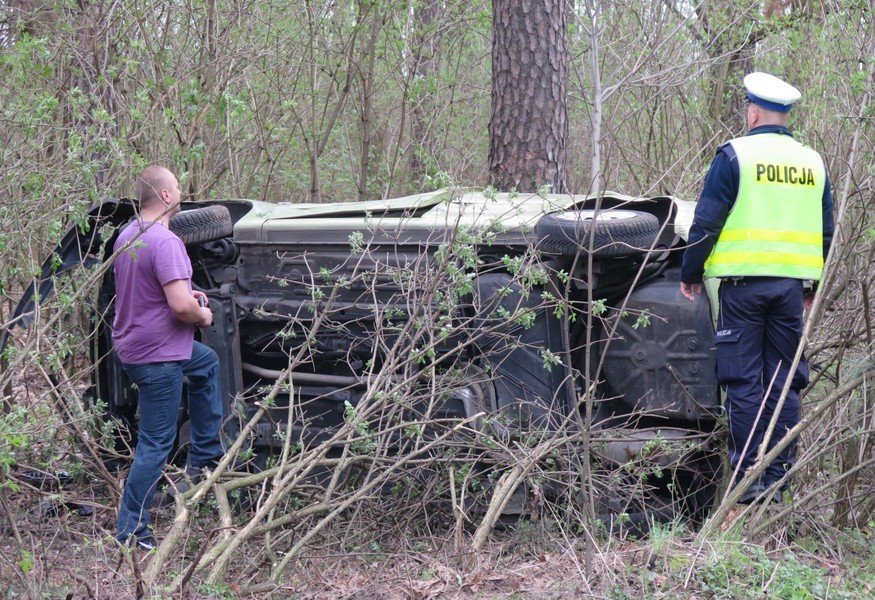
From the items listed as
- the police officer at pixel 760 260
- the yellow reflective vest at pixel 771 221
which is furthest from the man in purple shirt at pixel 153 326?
the yellow reflective vest at pixel 771 221

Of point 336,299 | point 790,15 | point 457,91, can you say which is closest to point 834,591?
point 336,299

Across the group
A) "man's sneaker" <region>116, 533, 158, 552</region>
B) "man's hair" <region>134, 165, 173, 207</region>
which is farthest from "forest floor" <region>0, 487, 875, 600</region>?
"man's hair" <region>134, 165, 173, 207</region>

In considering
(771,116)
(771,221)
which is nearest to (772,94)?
(771,116)

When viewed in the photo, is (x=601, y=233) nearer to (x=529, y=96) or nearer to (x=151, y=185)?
(x=151, y=185)

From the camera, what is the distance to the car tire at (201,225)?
16.6ft

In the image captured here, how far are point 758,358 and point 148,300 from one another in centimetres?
291

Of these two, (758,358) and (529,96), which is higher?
(529,96)

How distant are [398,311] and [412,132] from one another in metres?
5.71

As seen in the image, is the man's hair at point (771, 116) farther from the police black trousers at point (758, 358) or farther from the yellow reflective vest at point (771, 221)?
the police black trousers at point (758, 358)

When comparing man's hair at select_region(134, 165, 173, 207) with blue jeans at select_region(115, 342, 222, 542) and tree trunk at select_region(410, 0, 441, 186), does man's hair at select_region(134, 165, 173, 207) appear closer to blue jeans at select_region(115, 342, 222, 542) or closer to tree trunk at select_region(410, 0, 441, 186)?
blue jeans at select_region(115, 342, 222, 542)

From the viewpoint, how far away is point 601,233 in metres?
4.52

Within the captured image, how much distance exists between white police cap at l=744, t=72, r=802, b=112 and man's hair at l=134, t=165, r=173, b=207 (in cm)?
289

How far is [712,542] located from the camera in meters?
3.94

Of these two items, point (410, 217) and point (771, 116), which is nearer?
point (771, 116)
